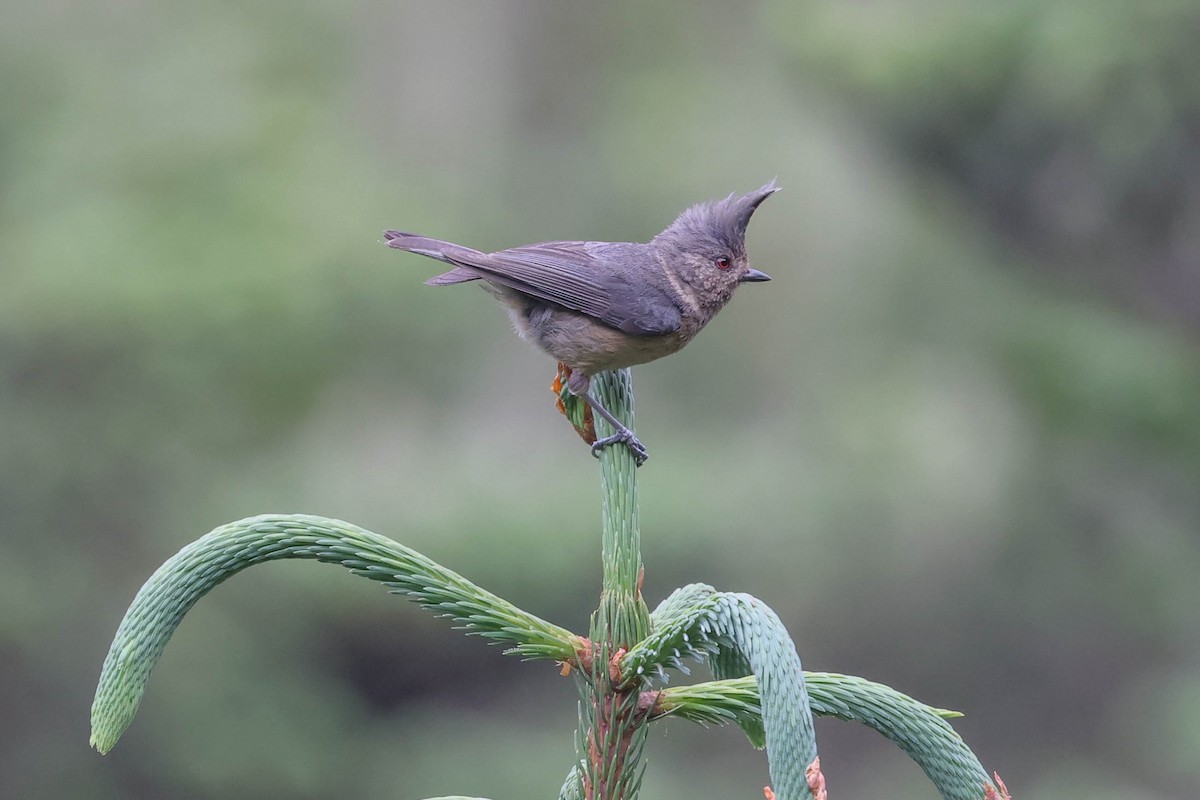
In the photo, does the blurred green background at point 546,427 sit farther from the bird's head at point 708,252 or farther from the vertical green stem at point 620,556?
the vertical green stem at point 620,556

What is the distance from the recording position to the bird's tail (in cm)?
347

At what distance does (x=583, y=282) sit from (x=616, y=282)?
109 millimetres

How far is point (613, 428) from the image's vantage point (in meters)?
2.43

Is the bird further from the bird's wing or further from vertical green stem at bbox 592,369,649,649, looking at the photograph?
vertical green stem at bbox 592,369,649,649

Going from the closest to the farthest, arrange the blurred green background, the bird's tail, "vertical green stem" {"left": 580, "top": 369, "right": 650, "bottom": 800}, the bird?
"vertical green stem" {"left": 580, "top": 369, "right": 650, "bottom": 800} → the bird's tail → the bird → the blurred green background

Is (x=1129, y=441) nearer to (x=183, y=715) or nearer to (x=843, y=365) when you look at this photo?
(x=843, y=365)

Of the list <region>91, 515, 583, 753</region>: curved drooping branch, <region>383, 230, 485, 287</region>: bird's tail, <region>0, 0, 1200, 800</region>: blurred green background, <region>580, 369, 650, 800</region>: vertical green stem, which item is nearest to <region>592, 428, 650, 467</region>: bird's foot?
<region>580, 369, 650, 800</region>: vertical green stem

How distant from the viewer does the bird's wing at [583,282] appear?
12.1 ft

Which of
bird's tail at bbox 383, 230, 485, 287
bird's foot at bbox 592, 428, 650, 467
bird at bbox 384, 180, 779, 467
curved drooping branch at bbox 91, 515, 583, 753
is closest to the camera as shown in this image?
curved drooping branch at bbox 91, 515, 583, 753

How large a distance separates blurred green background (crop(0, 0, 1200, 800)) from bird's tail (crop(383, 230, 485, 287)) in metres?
3.04

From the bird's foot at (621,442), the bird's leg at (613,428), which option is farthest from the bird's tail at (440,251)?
the bird's foot at (621,442)

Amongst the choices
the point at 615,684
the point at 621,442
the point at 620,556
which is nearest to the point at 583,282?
the point at 621,442

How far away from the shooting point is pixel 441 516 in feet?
23.4

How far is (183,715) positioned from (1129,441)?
5.49m
